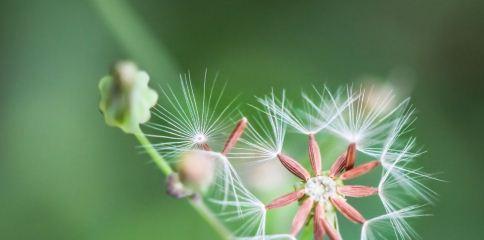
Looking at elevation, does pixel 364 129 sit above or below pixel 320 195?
above

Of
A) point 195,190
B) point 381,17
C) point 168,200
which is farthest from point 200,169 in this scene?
point 381,17

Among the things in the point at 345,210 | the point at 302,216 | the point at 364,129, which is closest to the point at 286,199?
the point at 302,216

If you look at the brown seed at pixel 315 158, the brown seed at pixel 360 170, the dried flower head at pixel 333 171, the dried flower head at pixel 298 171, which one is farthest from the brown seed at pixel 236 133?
the brown seed at pixel 360 170

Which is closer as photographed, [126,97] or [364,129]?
[126,97]

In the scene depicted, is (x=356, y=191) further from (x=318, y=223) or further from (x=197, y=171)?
(x=197, y=171)

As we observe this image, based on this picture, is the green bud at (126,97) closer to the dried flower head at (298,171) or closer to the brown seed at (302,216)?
the dried flower head at (298,171)

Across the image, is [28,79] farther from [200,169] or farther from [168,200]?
[200,169]

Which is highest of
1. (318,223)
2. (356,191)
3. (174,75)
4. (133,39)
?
(133,39)
